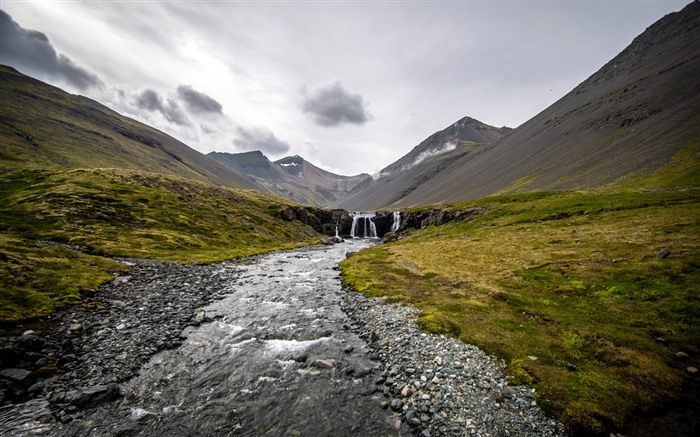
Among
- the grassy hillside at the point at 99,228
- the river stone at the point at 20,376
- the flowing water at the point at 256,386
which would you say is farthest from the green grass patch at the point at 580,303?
the grassy hillside at the point at 99,228

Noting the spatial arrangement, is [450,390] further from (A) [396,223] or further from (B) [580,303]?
(A) [396,223]

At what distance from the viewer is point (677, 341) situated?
13914 millimetres

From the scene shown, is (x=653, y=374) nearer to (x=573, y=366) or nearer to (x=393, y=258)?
(x=573, y=366)

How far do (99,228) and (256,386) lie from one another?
55.8 m

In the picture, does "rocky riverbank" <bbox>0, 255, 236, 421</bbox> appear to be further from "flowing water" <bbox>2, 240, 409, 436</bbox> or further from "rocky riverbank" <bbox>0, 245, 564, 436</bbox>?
"flowing water" <bbox>2, 240, 409, 436</bbox>

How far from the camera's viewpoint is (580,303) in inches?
770

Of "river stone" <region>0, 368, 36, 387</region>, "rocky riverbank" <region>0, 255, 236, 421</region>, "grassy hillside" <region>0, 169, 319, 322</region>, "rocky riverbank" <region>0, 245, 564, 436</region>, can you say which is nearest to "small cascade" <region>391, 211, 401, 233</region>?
"grassy hillside" <region>0, 169, 319, 322</region>

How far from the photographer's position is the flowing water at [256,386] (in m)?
11.9

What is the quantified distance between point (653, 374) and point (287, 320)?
21633 mm

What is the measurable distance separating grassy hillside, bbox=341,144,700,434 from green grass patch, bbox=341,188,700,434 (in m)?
0.06

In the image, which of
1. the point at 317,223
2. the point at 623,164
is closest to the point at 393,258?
the point at 317,223

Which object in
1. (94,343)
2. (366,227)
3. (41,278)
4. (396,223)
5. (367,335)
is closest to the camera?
(94,343)

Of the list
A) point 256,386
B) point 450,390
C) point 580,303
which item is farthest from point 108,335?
point 580,303

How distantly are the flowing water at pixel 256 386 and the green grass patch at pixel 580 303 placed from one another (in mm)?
6860
